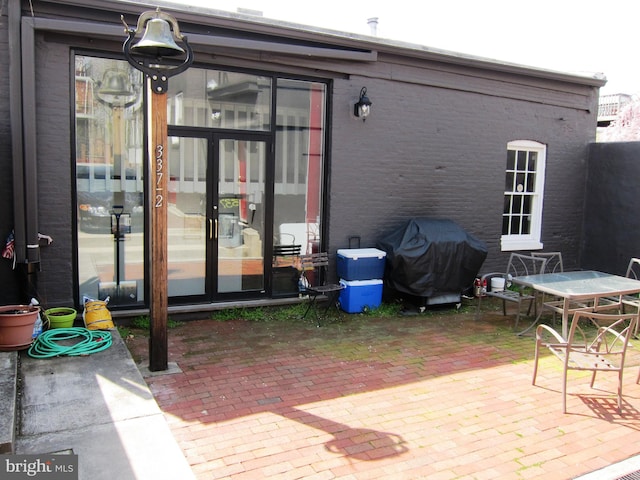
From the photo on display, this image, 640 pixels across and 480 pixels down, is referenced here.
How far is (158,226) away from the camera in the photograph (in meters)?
4.83

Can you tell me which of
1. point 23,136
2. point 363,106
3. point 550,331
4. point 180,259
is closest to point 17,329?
point 23,136

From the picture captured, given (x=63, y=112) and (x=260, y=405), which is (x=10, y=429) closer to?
(x=260, y=405)

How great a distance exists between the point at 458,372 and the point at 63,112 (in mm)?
4875

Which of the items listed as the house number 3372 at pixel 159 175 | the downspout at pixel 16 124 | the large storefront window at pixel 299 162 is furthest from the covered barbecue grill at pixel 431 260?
the downspout at pixel 16 124

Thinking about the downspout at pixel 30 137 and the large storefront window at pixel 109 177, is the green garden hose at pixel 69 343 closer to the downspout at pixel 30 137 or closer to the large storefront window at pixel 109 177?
the downspout at pixel 30 137

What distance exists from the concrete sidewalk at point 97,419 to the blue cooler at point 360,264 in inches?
127

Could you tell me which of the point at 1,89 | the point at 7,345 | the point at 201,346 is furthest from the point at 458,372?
the point at 1,89

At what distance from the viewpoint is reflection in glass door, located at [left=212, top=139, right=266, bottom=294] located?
6.93 metres

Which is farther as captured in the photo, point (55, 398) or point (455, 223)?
point (455, 223)

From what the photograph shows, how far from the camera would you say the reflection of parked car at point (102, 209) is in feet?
20.2

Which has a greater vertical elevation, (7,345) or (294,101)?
(294,101)

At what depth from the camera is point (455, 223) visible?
8.16m

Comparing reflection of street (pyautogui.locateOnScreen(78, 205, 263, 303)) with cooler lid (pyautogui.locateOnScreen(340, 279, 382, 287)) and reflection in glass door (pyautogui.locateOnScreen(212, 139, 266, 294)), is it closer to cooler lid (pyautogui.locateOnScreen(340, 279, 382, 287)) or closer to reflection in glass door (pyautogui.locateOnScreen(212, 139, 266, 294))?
reflection in glass door (pyautogui.locateOnScreen(212, 139, 266, 294))

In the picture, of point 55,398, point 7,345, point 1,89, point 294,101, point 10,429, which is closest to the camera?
point 10,429
